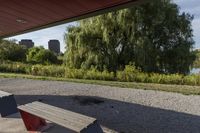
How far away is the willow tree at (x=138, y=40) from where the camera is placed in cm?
2016

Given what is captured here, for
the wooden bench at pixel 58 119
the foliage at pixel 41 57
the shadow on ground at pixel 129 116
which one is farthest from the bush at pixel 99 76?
the foliage at pixel 41 57

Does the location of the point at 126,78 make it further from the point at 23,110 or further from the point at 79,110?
the point at 23,110

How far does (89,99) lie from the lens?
33.0ft

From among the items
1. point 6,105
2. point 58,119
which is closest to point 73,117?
point 58,119

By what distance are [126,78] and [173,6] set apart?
7.97 m

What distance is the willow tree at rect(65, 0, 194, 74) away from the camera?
20.2 meters

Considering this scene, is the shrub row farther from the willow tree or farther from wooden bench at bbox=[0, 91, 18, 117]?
wooden bench at bbox=[0, 91, 18, 117]

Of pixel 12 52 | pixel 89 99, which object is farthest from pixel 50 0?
pixel 12 52

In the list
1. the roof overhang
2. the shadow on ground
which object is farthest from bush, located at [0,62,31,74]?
the roof overhang

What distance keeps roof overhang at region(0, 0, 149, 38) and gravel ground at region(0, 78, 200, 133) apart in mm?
2528

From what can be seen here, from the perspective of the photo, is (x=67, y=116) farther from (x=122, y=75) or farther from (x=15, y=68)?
(x=15, y=68)

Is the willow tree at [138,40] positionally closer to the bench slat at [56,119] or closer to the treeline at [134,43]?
the treeline at [134,43]

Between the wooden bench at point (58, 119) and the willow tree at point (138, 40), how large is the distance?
13.7 metres

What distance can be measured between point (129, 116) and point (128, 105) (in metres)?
1.34
